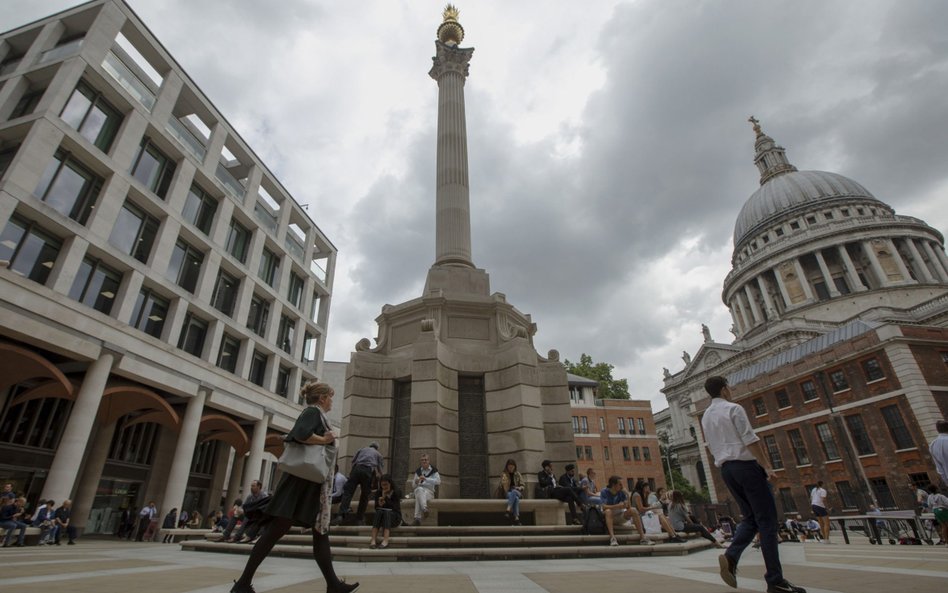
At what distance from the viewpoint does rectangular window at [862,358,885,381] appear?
113 ft

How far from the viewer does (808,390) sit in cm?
3912

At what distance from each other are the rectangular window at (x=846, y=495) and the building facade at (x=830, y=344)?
8cm

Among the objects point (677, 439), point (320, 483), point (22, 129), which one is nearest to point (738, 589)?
point (320, 483)

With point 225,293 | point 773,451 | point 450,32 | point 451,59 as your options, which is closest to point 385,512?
point 451,59

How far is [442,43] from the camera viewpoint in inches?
805

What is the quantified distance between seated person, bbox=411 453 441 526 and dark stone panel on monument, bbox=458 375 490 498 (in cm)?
186

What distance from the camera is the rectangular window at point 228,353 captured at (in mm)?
30516

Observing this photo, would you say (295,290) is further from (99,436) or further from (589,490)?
(589,490)

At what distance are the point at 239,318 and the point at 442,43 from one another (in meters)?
22.0

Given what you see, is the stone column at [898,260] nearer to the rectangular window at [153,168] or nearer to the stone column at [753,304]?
the stone column at [753,304]

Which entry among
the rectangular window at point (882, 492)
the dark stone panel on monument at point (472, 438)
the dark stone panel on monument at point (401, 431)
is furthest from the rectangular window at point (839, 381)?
the dark stone panel on monument at point (401, 431)

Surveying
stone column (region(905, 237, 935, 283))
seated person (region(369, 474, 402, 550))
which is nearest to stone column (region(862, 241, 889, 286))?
stone column (region(905, 237, 935, 283))

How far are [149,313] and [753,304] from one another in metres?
88.3

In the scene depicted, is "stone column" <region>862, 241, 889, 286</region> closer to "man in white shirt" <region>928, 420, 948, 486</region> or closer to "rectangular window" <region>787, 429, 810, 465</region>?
"rectangular window" <region>787, 429, 810, 465</region>
